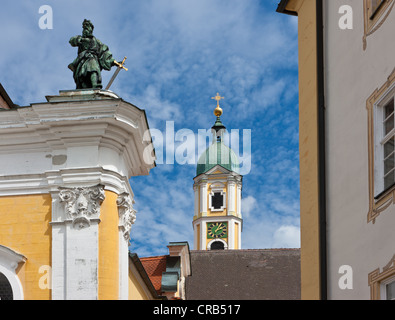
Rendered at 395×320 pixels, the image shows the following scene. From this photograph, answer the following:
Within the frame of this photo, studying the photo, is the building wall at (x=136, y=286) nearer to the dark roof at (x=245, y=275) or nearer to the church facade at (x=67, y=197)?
the church facade at (x=67, y=197)

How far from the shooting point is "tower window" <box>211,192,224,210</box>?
222 feet

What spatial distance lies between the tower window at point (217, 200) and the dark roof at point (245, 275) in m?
21.2

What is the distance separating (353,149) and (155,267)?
17670 mm

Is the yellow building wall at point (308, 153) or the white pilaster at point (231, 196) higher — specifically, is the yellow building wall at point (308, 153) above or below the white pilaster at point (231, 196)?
below

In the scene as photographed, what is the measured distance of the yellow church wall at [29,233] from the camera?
Answer: 14.6 metres

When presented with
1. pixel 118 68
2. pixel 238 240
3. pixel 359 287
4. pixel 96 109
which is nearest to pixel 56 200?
pixel 96 109

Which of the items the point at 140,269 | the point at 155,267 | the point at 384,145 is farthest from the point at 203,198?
the point at 384,145

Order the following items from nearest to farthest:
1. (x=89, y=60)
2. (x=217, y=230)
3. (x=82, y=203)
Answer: (x=82, y=203) < (x=89, y=60) < (x=217, y=230)

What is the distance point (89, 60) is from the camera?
16.1m

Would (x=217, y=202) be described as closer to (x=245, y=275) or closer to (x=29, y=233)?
(x=245, y=275)

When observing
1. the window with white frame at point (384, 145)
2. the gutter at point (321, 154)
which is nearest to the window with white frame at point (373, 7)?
the window with white frame at point (384, 145)

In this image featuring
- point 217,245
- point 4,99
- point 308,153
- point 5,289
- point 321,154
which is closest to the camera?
point 321,154
